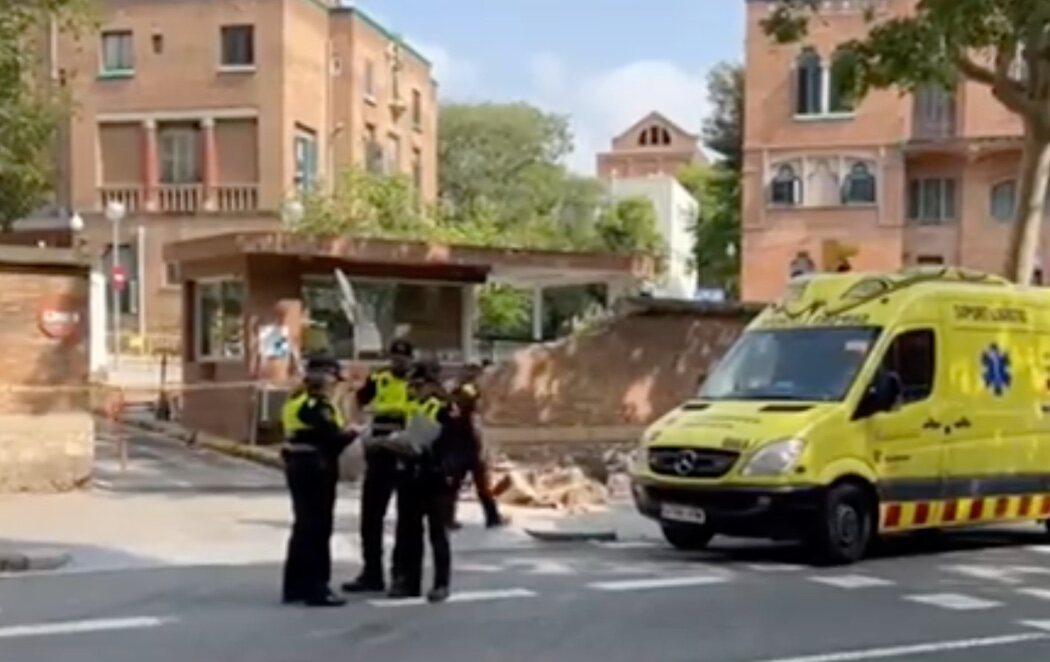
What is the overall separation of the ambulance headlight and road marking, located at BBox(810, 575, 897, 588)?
3.30 feet

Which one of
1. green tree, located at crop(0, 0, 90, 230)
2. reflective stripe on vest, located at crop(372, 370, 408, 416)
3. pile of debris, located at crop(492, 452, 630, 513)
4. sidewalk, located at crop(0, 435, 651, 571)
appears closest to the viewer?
Answer: reflective stripe on vest, located at crop(372, 370, 408, 416)

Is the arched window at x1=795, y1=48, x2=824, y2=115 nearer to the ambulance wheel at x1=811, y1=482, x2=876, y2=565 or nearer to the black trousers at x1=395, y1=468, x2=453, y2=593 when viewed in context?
the ambulance wheel at x1=811, y1=482, x2=876, y2=565

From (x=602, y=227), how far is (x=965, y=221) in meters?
32.3

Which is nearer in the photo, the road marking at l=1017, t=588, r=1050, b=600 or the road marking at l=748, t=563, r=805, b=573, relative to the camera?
the road marking at l=1017, t=588, r=1050, b=600

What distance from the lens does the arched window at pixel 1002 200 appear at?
49.2 m

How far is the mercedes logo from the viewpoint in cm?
1415

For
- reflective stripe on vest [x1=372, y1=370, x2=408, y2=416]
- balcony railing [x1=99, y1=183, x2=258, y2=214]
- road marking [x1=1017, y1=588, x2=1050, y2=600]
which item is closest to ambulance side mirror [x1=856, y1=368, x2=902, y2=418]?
road marking [x1=1017, y1=588, x2=1050, y2=600]

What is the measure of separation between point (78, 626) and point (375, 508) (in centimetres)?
244

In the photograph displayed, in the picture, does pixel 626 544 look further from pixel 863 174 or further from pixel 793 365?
pixel 863 174

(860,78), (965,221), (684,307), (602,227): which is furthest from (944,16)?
(602,227)

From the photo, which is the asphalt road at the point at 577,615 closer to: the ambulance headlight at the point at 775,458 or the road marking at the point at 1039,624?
the road marking at the point at 1039,624

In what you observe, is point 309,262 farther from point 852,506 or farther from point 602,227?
point 602,227

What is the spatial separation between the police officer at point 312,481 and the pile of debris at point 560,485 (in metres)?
6.63

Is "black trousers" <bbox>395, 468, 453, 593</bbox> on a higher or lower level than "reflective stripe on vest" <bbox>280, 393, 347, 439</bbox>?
lower
